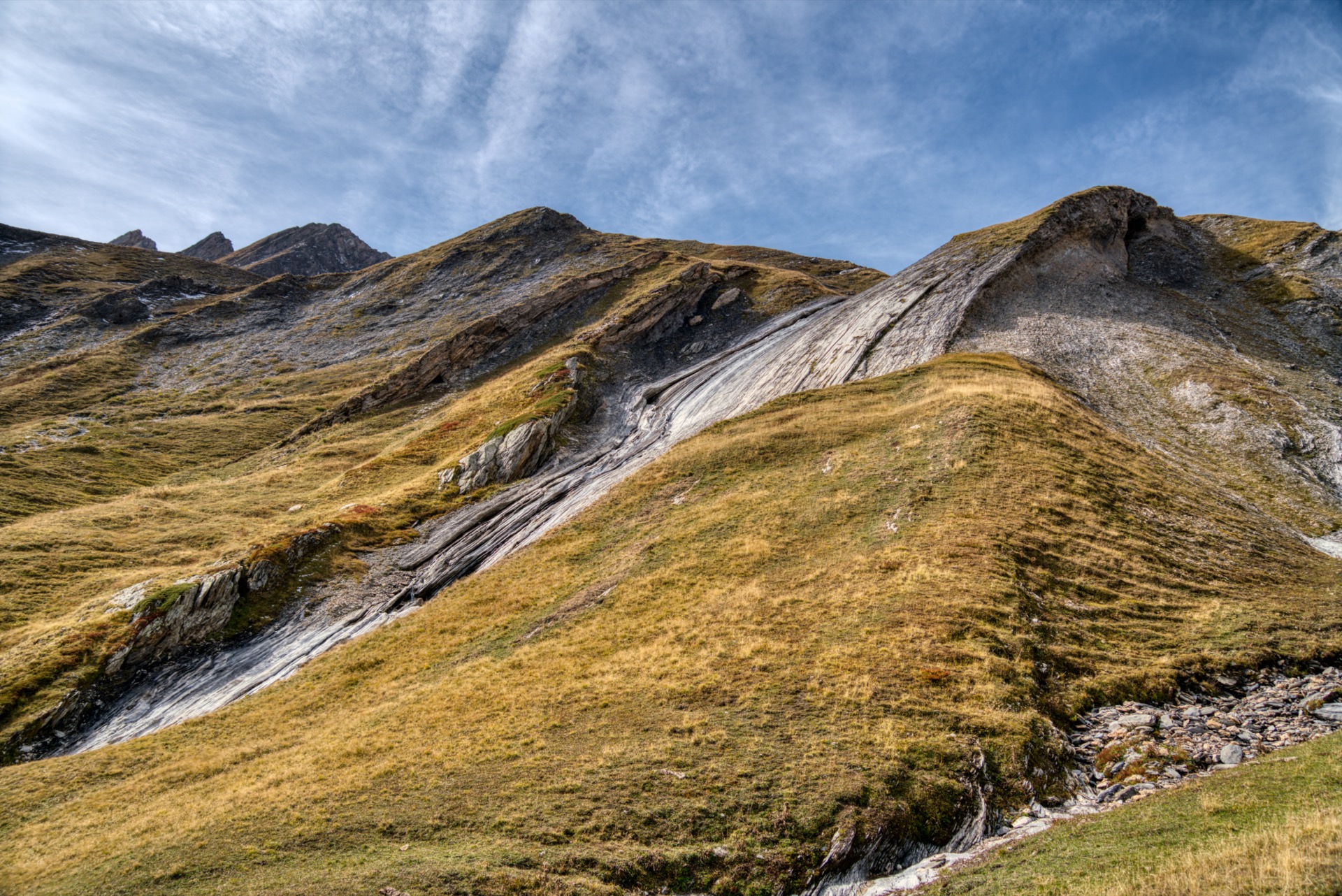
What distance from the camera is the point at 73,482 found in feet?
205

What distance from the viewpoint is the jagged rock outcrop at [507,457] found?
57.7 metres

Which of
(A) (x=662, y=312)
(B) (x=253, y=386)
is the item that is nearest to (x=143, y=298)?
(B) (x=253, y=386)

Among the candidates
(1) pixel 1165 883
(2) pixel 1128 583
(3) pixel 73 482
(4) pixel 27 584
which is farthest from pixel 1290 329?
(3) pixel 73 482

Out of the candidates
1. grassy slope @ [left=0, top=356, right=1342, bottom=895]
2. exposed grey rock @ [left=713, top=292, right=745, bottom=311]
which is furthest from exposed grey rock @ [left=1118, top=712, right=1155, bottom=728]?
exposed grey rock @ [left=713, top=292, right=745, bottom=311]

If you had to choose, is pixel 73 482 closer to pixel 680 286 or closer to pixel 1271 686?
pixel 680 286

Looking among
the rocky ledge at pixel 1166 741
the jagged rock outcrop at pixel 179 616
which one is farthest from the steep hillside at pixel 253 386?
the rocky ledge at pixel 1166 741

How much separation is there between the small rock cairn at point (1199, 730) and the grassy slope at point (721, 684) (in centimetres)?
124

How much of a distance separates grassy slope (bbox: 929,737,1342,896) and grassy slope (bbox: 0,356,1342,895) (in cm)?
332

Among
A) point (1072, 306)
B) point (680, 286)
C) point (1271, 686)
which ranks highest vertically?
point (680, 286)

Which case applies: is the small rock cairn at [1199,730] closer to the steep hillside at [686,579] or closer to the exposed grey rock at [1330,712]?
the exposed grey rock at [1330,712]

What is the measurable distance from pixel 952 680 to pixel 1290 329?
7391cm

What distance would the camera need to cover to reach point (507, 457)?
59.1 metres

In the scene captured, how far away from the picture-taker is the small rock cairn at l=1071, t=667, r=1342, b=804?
17.6 meters

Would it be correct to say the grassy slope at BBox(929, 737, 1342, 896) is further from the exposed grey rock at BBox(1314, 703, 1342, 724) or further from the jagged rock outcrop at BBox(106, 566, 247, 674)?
the jagged rock outcrop at BBox(106, 566, 247, 674)
